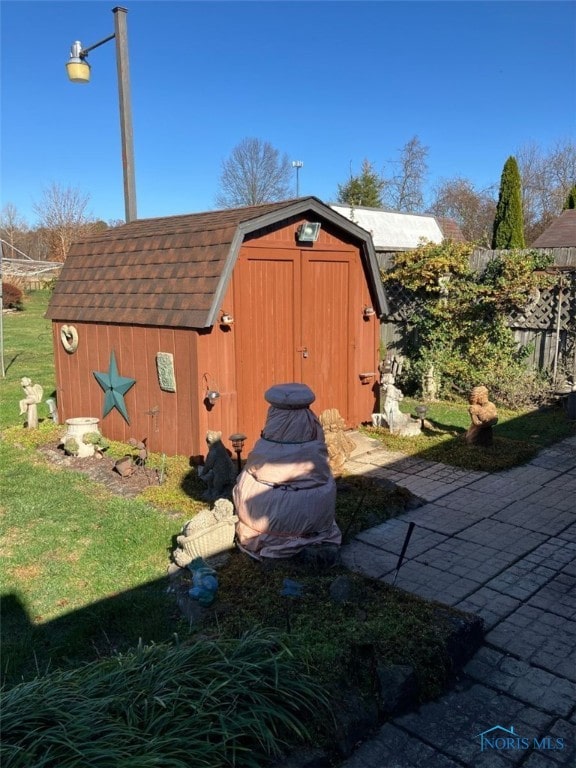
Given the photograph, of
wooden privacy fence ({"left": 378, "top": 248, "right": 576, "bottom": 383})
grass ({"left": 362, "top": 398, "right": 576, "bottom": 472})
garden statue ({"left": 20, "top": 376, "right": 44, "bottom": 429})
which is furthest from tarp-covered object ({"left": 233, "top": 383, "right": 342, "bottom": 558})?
wooden privacy fence ({"left": 378, "top": 248, "right": 576, "bottom": 383})

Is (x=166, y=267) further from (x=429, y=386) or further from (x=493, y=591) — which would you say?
(x=429, y=386)

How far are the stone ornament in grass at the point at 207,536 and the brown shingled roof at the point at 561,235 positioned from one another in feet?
59.6

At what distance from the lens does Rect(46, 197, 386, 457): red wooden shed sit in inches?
269

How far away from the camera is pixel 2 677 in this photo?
11.1ft

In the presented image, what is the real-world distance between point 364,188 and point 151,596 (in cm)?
2722

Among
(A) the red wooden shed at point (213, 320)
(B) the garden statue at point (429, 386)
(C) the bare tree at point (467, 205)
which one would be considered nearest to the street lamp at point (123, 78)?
(A) the red wooden shed at point (213, 320)

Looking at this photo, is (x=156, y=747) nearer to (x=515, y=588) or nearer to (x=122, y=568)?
(x=122, y=568)

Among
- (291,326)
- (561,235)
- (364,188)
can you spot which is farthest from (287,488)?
(364,188)

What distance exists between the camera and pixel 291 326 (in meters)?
7.73

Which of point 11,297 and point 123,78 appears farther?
point 11,297

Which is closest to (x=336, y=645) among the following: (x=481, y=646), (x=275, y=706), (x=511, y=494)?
(x=275, y=706)

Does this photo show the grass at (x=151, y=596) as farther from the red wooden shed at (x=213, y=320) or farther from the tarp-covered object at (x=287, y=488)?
the red wooden shed at (x=213, y=320)

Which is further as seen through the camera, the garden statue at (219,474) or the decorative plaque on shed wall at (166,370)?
the decorative plaque on shed wall at (166,370)

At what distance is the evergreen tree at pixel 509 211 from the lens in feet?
76.7
